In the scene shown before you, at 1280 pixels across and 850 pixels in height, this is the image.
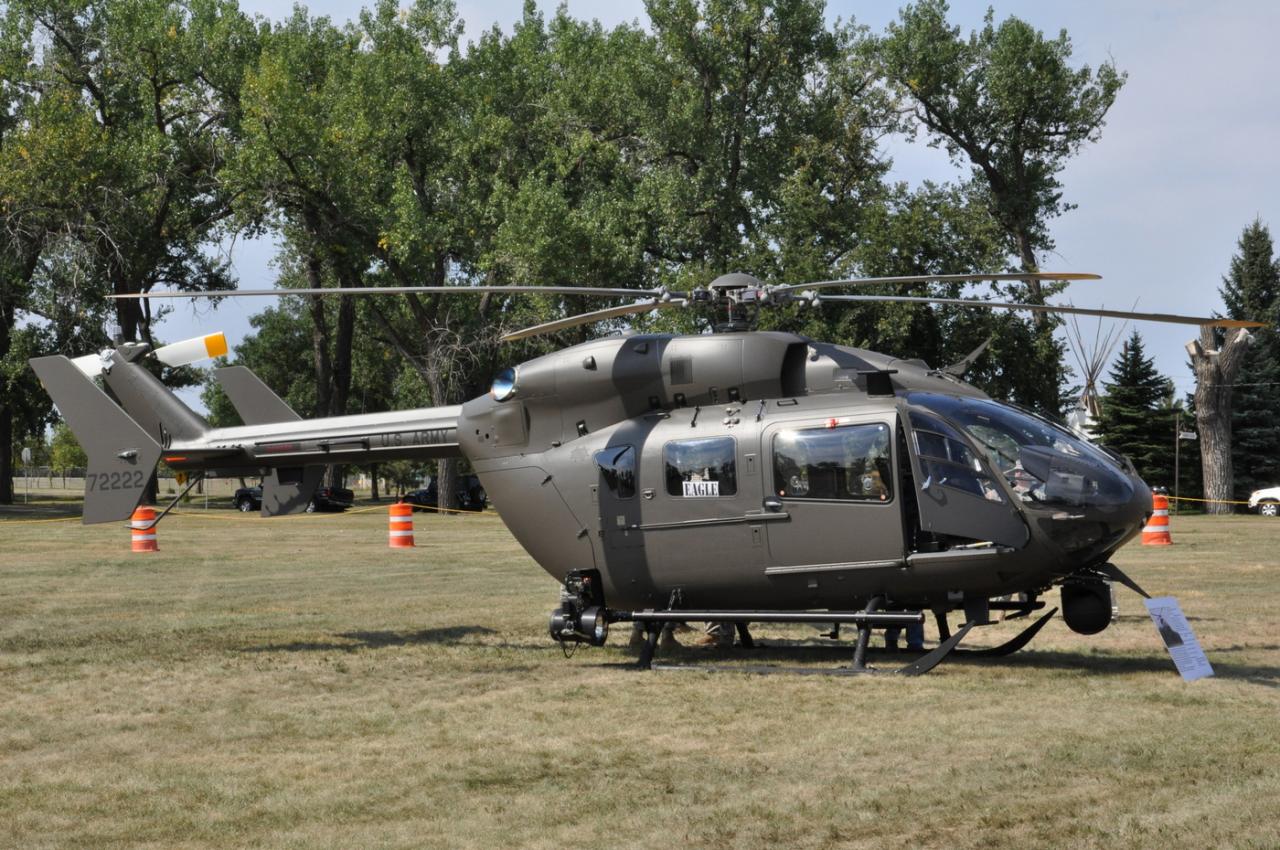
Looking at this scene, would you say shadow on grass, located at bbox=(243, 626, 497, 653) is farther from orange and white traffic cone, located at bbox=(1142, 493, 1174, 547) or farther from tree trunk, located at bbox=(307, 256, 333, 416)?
tree trunk, located at bbox=(307, 256, 333, 416)

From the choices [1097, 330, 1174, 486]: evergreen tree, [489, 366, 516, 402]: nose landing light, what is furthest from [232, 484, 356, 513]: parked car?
[489, 366, 516, 402]: nose landing light

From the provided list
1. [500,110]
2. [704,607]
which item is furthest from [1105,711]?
[500,110]

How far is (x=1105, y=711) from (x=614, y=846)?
14.1ft

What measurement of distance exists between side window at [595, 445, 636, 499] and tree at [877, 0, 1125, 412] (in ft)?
119

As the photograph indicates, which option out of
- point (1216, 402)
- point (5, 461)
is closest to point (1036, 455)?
point (1216, 402)

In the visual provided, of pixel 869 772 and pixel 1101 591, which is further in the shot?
pixel 1101 591

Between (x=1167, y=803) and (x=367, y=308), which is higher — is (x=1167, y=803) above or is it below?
below

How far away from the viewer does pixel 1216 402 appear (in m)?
42.0

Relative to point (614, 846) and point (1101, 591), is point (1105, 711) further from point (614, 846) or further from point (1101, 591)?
point (614, 846)

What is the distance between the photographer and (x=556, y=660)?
39.4ft

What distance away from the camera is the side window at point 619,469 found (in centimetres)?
1149

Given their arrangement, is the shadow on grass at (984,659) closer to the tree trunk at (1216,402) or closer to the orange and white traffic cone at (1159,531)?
the orange and white traffic cone at (1159,531)

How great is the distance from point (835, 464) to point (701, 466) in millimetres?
1226

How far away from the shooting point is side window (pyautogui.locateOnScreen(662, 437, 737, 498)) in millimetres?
10984
